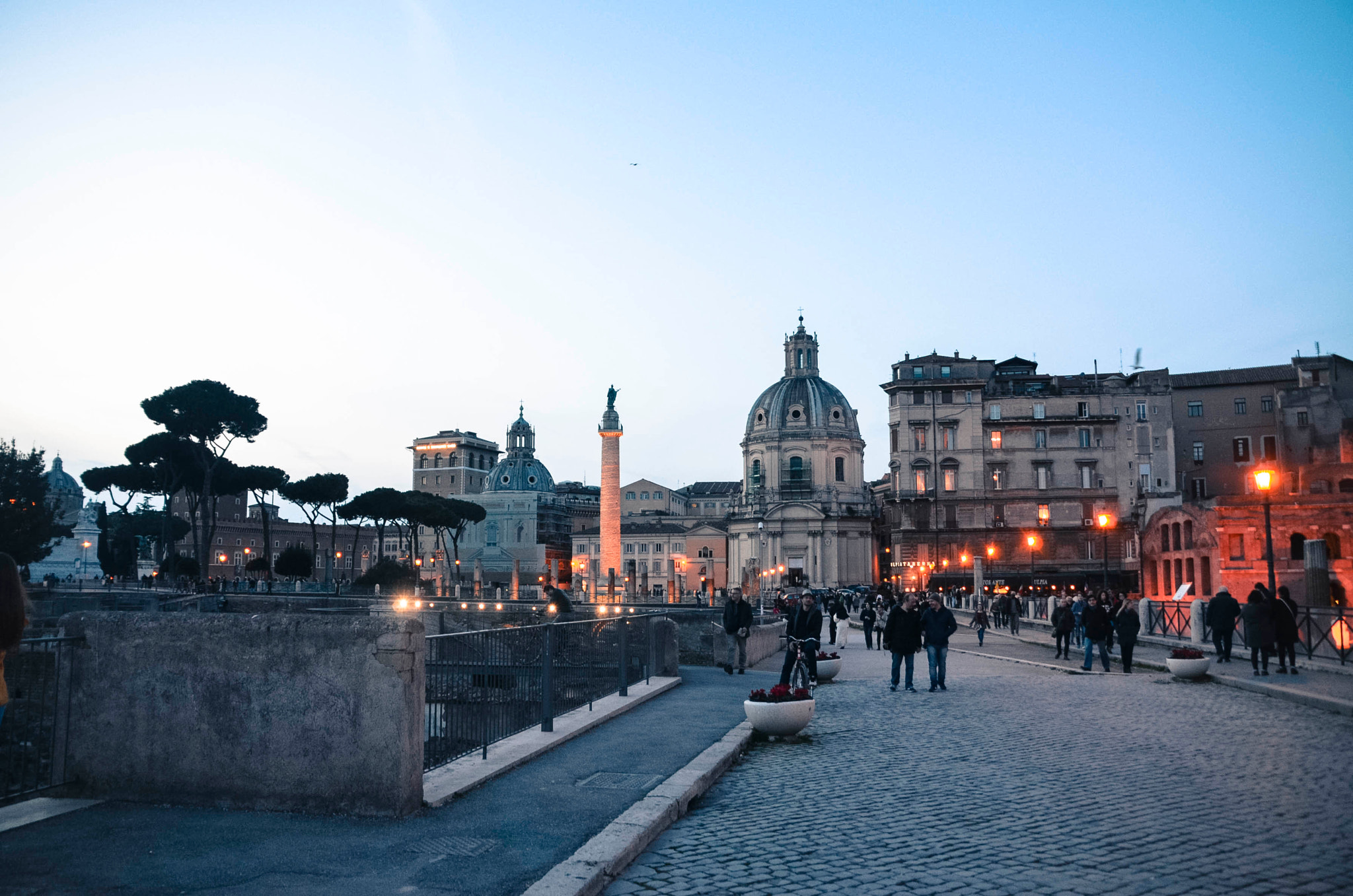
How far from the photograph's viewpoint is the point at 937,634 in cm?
1780

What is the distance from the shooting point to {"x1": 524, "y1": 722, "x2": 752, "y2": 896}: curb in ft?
19.2

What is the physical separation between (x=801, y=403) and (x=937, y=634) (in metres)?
83.1

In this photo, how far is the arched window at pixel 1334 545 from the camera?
45.4 meters

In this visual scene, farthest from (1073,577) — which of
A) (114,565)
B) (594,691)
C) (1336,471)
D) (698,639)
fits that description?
(114,565)

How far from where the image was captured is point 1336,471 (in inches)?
2095

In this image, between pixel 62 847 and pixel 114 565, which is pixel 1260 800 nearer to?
pixel 62 847

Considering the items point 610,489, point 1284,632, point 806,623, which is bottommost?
point 1284,632

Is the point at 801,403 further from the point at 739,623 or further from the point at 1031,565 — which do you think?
the point at 739,623

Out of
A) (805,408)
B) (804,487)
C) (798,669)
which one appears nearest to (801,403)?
(805,408)

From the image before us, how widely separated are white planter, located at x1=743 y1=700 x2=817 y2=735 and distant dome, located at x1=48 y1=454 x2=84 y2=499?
147 metres

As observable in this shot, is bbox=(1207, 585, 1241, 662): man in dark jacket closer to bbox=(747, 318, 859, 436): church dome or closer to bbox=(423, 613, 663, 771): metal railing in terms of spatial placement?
bbox=(423, 613, 663, 771): metal railing

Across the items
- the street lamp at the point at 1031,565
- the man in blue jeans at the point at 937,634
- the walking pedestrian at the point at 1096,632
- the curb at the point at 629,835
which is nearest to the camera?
the curb at the point at 629,835

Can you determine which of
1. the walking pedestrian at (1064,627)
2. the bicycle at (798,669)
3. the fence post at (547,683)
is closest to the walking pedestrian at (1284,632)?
the walking pedestrian at (1064,627)

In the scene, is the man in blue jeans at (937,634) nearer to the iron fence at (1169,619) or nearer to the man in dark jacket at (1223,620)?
the man in dark jacket at (1223,620)
